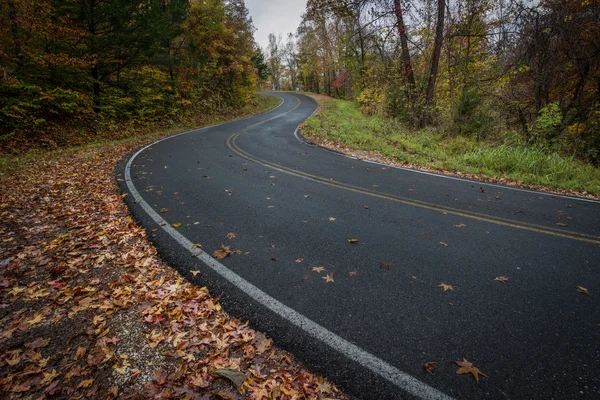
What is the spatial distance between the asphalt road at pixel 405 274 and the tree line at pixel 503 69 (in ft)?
22.1

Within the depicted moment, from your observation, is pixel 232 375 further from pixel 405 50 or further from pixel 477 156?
pixel 405 50

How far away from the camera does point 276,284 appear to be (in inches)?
131

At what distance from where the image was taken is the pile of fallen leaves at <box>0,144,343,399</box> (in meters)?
2.20

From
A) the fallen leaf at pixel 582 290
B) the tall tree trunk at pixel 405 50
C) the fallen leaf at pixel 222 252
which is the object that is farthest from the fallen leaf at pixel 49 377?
the tall tree trunk at pixel 405 50

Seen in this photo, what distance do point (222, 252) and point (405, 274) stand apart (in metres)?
2.48

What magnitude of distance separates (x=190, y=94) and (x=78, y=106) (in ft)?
29.7

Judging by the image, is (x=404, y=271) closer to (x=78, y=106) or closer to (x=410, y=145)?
(x=410, y=145)

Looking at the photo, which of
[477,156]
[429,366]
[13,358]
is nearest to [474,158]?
[477,156]

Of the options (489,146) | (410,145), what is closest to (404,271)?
(410,145)

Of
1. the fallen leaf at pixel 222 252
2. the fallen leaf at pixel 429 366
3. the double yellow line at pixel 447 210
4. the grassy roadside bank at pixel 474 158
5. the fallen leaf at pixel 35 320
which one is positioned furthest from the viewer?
the grassy roadside bank at pixel 474 158

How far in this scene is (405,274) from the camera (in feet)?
A: 11.4

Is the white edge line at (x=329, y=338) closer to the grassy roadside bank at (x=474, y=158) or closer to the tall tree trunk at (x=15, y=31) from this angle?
the grassy roadside bank at (x=474, y=158)

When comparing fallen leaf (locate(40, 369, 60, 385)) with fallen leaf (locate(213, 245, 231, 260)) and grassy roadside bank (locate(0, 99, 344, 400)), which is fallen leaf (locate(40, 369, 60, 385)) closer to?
grassy roadside bank (locate(0, 99, 344, 400))

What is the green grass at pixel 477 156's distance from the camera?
8.05m
